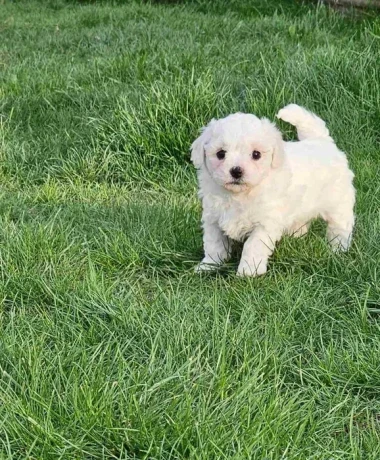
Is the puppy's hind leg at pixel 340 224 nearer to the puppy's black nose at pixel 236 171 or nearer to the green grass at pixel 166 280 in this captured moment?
the green grass at pixel 166 280

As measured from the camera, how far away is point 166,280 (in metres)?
2.96

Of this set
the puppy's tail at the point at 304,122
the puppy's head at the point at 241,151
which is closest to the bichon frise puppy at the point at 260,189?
the puppy's head at the point at 241,151

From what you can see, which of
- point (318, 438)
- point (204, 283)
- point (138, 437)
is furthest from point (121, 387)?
point (204, 283)

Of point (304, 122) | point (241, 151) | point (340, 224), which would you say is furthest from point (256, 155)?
point (304, 122)

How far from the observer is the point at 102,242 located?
3.18 meters

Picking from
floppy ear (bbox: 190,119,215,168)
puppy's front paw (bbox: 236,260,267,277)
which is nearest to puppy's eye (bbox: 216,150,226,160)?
floppy ear (bbox: 190,119,215,168)

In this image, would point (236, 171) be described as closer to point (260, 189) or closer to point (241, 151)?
point (241, 151)

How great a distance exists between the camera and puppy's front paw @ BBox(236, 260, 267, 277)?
2855 mm

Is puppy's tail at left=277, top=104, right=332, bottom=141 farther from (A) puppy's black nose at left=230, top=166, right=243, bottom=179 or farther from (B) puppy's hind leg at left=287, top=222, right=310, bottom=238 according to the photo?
(A) puppy's black nose at left=230, top=166, right=243, bottom=179

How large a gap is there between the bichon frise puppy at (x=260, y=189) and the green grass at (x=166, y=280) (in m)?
0.10

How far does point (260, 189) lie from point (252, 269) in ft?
1.12

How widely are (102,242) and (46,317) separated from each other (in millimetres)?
793

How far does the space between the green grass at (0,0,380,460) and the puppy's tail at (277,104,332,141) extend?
0.42 metres

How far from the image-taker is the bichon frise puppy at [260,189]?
2779 mm
